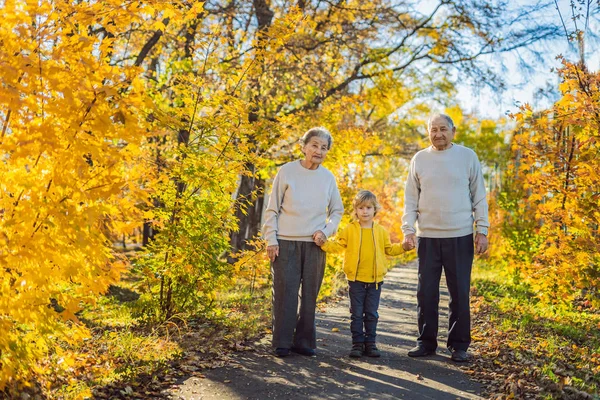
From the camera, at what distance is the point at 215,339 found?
5512mm

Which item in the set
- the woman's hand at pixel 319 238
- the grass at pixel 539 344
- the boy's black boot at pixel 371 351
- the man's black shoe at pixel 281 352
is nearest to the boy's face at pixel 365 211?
the woman's hand at pixel 319 238

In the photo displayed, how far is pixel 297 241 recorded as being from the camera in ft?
16.7

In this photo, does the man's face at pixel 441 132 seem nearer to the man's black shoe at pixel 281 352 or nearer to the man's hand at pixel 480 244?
the man's hand at pixel 480 244

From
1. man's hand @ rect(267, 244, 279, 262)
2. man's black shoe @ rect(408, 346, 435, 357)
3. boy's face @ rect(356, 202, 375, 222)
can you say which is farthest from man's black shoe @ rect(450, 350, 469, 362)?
man's hand @ rect(267, 244, 279, 262)

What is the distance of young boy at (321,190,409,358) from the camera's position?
5137 mm

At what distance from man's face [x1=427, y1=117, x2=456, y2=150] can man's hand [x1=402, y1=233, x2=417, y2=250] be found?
0.83 meters

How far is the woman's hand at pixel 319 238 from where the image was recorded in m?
5.01

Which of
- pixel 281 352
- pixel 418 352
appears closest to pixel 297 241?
pixel 281 352

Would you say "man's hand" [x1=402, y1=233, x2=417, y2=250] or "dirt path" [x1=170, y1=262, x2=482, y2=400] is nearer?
"dirt path" [x1=170, y1=262, x2=482, y2=400]

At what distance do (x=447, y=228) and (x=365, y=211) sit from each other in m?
0.74

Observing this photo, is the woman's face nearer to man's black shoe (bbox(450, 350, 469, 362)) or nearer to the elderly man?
the elderly man

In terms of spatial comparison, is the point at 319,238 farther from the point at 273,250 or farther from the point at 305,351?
the point at 305,351

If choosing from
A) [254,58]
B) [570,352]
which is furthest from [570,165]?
[254,58]

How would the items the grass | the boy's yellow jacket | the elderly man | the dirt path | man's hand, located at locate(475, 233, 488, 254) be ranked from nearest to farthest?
the dirt path → the grass → man's hand, located at locate(475, 233, 488, 254) → the elderly man → the boy's yellow jacket
